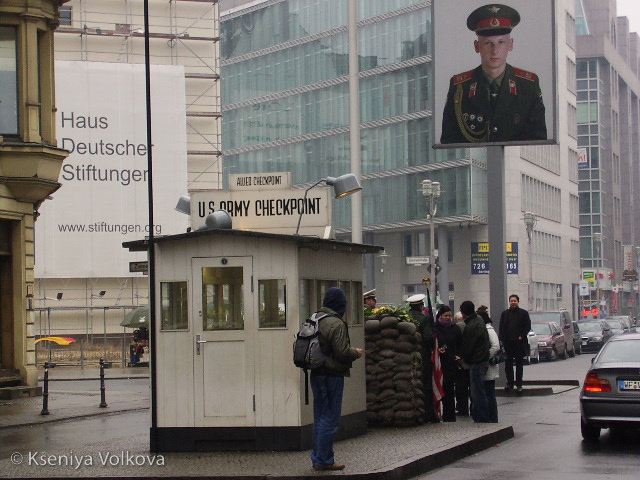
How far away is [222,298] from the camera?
1315cm

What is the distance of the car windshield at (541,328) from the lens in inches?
1726

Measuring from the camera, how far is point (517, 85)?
78.8 feet

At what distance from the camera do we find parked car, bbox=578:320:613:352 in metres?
53.4

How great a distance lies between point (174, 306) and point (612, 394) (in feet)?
17.7

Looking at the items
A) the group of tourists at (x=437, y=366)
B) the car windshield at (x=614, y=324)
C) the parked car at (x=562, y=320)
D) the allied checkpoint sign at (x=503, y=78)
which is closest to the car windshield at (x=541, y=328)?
the parked car at (x=562, y=320)

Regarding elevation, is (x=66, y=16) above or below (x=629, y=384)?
above

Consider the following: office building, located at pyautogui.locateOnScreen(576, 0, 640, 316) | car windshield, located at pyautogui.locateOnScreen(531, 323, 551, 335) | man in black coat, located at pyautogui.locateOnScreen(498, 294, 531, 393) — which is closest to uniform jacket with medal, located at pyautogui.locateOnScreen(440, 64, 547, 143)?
man in black coat, located at pyautogui.locateOnScreen(498, 294, 531, 393)

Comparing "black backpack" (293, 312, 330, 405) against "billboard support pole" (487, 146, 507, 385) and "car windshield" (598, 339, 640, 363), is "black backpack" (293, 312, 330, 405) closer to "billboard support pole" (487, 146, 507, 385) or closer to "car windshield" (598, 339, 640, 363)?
"car windshield" (598, 339, 640, 363)

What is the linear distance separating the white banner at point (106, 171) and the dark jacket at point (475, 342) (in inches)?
1437

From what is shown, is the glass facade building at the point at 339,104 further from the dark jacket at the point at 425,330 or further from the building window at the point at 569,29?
the dark jacket at the point at 425,330

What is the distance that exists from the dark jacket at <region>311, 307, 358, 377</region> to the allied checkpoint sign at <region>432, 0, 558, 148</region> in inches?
525

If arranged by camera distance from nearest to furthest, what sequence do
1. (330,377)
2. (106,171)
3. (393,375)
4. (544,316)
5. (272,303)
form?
(330,377) → (272,303) → (393,375) → (544,316) → (106,171)

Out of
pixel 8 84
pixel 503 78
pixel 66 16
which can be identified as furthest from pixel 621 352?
pixel 66 16

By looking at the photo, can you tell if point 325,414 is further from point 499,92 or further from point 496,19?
point 496,19
